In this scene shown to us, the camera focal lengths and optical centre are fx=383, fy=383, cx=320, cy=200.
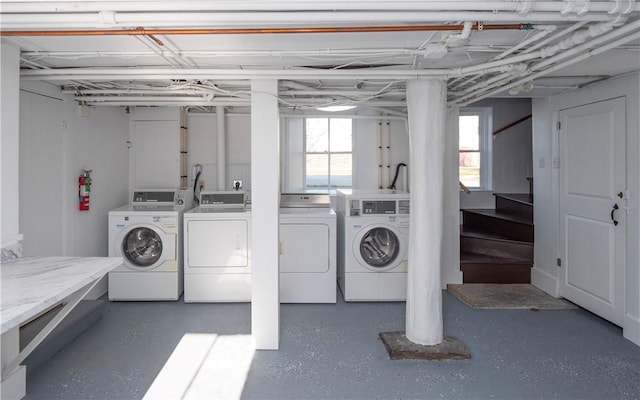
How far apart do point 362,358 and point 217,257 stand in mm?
1922

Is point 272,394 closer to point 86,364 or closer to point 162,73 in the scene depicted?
point 86,364

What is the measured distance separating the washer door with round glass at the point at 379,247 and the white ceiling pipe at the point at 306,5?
257 cm

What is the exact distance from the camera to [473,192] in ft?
20.8

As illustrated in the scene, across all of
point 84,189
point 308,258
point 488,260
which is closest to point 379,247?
point 308,258

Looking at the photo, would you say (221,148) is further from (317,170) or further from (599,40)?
(599,40)

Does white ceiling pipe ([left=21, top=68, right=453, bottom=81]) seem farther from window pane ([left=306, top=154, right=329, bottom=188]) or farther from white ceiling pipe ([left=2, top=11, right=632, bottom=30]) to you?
window pane ([left=306, top=154, right=329, bottom=188])

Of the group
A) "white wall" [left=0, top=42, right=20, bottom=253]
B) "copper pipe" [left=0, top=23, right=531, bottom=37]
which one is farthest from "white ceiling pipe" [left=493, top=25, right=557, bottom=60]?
"white wall" [left=0, top=42, right=20, bottom=253]

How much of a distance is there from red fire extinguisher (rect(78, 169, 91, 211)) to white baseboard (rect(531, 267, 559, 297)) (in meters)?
5.03

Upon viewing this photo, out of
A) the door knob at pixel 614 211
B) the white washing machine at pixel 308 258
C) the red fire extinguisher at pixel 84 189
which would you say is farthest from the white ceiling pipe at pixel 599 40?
the red fire extinguisher at pixel 84 189

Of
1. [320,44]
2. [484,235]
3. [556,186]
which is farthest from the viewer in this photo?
[484,235]

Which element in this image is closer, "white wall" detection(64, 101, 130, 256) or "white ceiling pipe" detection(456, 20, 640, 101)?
"white ceiling pipe" detection(456, 20, 640, 101)

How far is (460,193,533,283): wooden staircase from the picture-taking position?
15.2ft

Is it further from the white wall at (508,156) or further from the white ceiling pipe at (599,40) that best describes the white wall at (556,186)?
the white wall at (508,156)

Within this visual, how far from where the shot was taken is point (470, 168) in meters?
6.54
